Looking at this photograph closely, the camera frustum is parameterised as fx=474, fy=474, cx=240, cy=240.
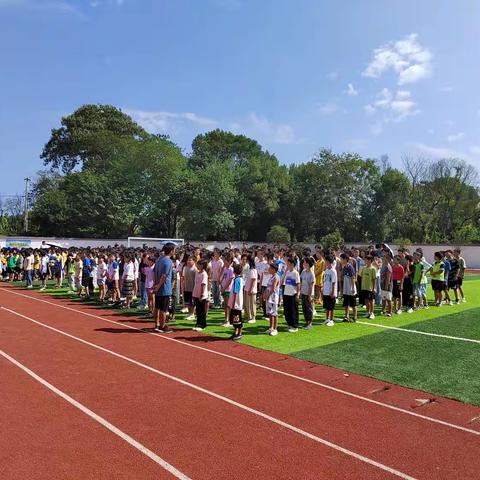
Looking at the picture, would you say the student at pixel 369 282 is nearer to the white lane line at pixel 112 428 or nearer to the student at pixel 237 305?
the student at pixel 237 305

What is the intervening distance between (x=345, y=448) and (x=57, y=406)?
3928mm

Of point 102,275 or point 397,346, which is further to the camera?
point 102,275

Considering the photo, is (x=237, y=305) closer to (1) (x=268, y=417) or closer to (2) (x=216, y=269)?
(2) (x=216, y=269)

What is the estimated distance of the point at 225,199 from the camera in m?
47.2

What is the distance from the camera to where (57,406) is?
6.61 metres

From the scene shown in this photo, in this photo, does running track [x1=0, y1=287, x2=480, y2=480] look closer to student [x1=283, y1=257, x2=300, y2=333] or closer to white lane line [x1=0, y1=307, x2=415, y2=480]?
white lane line [x1=0, y1=307, x2=415, y2=480]

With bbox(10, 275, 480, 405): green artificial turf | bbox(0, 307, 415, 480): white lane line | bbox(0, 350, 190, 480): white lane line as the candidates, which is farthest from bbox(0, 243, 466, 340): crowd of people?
bbox(0, 350, 190, 480): white lane line

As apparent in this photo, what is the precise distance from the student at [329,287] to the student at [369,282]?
1.34 metres

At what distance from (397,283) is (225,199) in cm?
3384

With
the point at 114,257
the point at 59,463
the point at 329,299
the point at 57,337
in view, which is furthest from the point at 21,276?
the point at 59,463

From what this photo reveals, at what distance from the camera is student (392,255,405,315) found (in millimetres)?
14172

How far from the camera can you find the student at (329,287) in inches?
491

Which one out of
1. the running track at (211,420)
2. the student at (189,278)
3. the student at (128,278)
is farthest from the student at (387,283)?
the student at (128,278)

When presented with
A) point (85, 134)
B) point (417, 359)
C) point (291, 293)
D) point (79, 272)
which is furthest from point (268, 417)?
point (85, 134)
